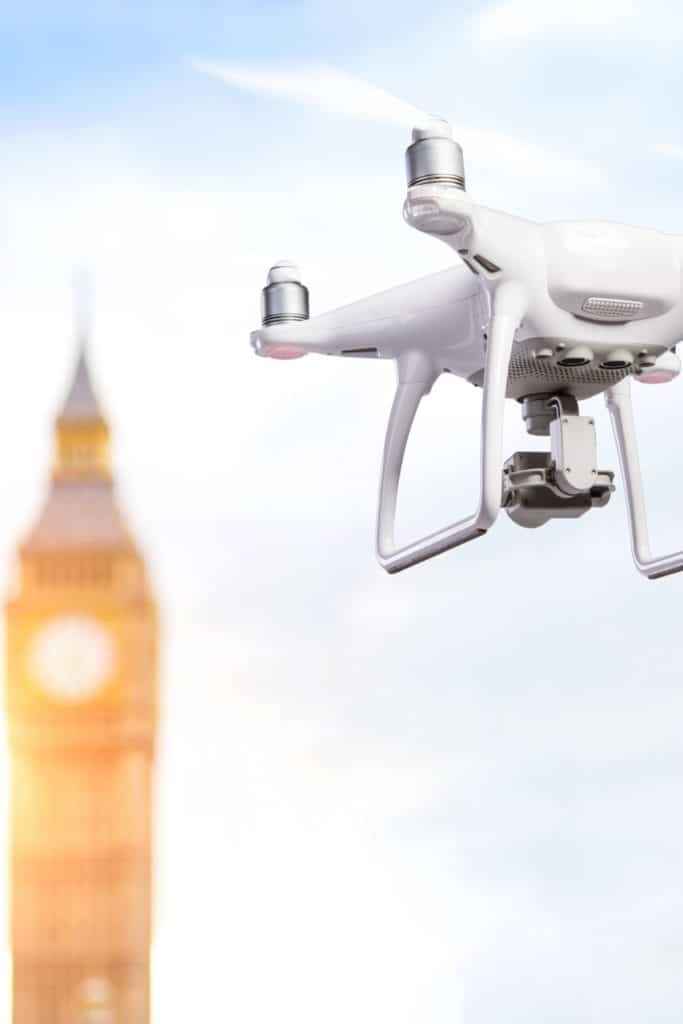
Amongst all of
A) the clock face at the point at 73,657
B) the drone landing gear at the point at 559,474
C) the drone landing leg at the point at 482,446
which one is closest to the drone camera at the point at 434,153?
the drone landing leg at the point at 482,446

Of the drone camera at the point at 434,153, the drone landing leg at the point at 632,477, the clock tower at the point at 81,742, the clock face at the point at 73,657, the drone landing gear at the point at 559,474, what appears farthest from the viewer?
the clock face at the point at 73,657

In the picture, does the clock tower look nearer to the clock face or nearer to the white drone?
the clock face

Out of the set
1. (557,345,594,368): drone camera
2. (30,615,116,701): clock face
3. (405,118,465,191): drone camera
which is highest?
(30,615,116,701): clock face

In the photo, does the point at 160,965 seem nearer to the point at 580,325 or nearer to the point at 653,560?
the point at 653,560

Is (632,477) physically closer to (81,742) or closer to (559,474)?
(559,474)

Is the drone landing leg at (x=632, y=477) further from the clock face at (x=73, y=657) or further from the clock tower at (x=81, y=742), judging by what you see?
the clock face at (x=73, y=657)

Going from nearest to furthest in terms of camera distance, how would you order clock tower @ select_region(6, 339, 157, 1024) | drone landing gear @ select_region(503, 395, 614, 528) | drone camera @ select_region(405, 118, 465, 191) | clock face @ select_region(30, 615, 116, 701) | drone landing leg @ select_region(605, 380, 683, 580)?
drone camera @ select_region(405, 118, 465, 191) → drone landing gear @ select_region(503, 395, 614, 528) → drone landing leg @ select_region(605, 380, 683, 580) → clock tower @ select_region(6, 339, 157, 1024) → clock face @ select_region(30, 615, 116, 701)

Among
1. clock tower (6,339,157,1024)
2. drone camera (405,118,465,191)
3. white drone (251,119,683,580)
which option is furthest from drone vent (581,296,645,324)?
clock tower (6,339,157,1024)
